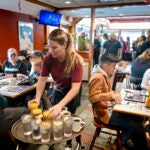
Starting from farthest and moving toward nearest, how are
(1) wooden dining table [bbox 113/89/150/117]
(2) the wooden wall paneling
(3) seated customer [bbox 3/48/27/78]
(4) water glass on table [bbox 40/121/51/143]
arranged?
(2) the wooden wall paneling
(3) seated customer [bbox 3/48/27/78]
(1) wooden dining table [bbox 113/89/150/117]
(4) water glass on table [bbox 40/121/51/143]

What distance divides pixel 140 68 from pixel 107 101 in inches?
65.5

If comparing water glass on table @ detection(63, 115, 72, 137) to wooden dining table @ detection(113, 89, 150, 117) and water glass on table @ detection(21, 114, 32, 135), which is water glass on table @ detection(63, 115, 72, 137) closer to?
water glass on table @ detection(21, 114, 32, 135)

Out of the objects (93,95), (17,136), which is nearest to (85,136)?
(93,95)

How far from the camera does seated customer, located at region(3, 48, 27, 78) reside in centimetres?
350

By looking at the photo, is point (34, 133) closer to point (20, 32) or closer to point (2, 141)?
point (2, 141)

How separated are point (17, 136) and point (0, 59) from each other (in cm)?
387

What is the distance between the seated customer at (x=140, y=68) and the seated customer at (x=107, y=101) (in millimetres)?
1369

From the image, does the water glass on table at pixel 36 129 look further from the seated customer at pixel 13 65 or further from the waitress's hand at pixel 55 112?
the seated customer at pixel 13 65

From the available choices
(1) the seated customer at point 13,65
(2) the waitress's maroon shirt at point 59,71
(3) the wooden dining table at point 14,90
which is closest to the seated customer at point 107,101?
(2) the waitress's maroon shirt at point 59,71

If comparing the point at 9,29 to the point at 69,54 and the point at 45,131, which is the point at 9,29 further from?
the point at 45,131

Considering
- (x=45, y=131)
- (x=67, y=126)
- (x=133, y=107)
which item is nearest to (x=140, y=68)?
(x=133, y=107)

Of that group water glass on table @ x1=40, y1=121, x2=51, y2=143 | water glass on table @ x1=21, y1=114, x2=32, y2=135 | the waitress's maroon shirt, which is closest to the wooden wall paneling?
the waitress's maroon shirt

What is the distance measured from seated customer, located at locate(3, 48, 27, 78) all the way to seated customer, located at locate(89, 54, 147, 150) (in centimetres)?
204

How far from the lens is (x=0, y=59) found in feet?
15.3
